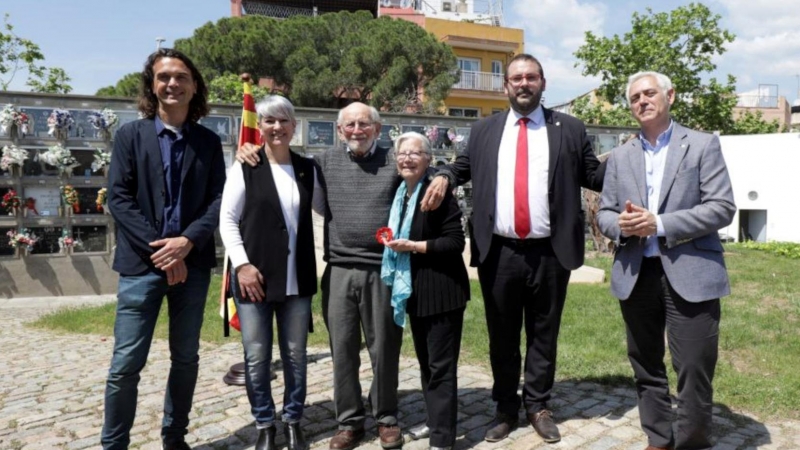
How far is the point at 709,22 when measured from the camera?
21641 mm

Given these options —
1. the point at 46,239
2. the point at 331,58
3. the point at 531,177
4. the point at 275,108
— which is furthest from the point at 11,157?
the point at 331,58

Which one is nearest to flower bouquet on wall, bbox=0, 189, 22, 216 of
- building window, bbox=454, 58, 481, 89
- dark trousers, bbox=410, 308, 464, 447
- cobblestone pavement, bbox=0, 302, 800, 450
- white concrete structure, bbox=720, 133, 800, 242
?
cobblestone pavement, bbox=0, 302, 800, 450

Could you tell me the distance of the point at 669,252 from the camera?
9.51ft

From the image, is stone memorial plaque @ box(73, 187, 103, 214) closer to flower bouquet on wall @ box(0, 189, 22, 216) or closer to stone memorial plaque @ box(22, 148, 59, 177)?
stone memorial plaque @ box(22, 148, 59, 177)

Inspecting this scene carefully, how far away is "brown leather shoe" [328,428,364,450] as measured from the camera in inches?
129

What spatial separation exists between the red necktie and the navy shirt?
1.78 metres

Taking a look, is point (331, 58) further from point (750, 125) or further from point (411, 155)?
point (411, 155)

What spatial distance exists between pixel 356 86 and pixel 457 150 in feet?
47.0

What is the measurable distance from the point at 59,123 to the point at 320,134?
3701mm

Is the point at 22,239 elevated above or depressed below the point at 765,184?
below

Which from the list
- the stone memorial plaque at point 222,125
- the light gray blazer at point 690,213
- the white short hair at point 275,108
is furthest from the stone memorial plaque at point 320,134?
the light gray blazer at point 690,213

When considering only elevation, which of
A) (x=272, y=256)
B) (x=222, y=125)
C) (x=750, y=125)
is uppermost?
(x=750, y=125)

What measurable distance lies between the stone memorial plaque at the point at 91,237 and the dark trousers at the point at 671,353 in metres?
7.98

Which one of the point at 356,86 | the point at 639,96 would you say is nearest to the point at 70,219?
the point at 639,96
